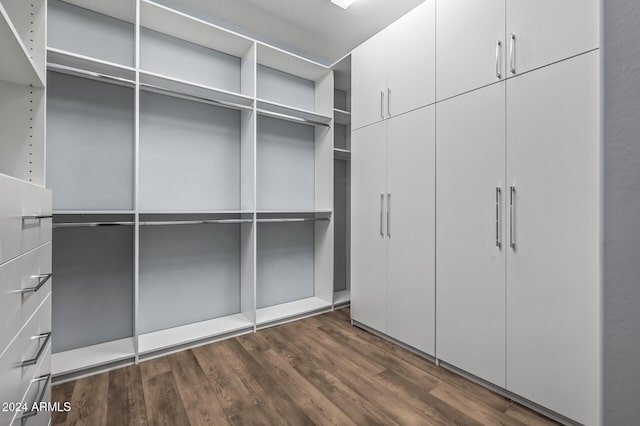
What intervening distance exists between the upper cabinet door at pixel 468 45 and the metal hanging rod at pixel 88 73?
87.9 inches

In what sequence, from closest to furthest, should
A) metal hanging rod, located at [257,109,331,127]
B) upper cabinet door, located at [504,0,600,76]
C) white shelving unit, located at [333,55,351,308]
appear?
upper cabinet door, located at [504,0,600,76] < metal hanging rod, located at [257,109,331,127] < white shelving unit, located at [333,55,351,308]

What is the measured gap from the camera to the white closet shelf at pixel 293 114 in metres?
2.81

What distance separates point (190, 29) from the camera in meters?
2.41

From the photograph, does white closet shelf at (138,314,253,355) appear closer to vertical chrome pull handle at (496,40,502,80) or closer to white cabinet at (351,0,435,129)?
white cabinet at (351,0,435,129)

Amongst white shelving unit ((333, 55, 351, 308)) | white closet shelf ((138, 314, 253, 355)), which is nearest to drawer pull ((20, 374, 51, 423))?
white closet shelf ((138, 314, 253, 355))

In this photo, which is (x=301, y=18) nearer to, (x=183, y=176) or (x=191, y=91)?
(x=191, y=91)

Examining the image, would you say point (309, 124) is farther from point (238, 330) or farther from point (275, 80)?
point (238, 330)

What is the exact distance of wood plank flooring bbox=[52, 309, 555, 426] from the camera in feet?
5.03

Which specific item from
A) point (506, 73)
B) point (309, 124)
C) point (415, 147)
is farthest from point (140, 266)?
point (506, 73)

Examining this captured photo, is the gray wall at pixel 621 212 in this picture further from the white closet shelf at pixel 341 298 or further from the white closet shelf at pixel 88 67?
the white closet shelf at pixel 88 67

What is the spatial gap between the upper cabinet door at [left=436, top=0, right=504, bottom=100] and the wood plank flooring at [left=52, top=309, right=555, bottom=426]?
1903 millimetres

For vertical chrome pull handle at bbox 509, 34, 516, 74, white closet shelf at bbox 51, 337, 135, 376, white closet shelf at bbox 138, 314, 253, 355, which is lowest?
white closet shelf at bbox 138, 314, 253, 355

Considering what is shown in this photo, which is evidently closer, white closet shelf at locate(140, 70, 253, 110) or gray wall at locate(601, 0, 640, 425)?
gray wall at locate(601, 0, 640, 425)

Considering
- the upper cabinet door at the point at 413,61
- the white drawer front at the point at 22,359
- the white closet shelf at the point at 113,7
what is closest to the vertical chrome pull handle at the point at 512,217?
A: the upper cabinet door at the point at 413,61
